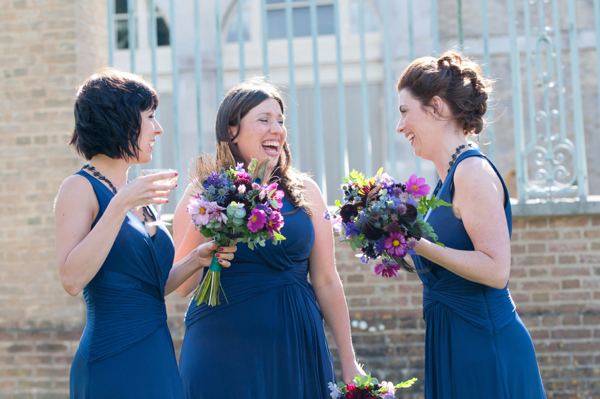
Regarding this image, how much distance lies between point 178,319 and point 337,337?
305 centimetres

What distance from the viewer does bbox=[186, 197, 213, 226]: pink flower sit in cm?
245

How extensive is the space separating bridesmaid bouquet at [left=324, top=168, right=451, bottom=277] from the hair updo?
21.5 inches

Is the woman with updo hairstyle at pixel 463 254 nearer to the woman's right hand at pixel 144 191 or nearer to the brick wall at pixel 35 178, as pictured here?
the woman's right hand at pixel 144 191

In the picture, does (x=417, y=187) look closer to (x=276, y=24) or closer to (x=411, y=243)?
(x=411, y=243)

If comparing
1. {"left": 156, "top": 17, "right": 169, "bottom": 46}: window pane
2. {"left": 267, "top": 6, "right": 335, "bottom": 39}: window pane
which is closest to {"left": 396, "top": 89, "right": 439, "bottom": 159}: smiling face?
{"left": 267, "top": 6, "right": 335, "bottom": 39}: window pane

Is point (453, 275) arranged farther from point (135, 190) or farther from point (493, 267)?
point (135, 190)

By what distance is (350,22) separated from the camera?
1121 centimetres

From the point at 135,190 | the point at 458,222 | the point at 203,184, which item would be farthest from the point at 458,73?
the point at 135,190

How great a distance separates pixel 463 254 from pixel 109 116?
1561mm

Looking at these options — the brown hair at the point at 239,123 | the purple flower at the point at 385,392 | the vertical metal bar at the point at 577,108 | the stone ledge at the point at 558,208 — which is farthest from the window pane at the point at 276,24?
the purple flower at the point at 385,392

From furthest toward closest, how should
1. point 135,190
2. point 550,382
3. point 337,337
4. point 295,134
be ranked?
1. point 295,134
2. point 550,382
3. point 337,337
4. point 135,190

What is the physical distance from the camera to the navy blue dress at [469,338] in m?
2.58

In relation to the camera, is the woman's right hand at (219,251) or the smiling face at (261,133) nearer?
the woman's right hand at (219,251)

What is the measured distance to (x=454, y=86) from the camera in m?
2.76
